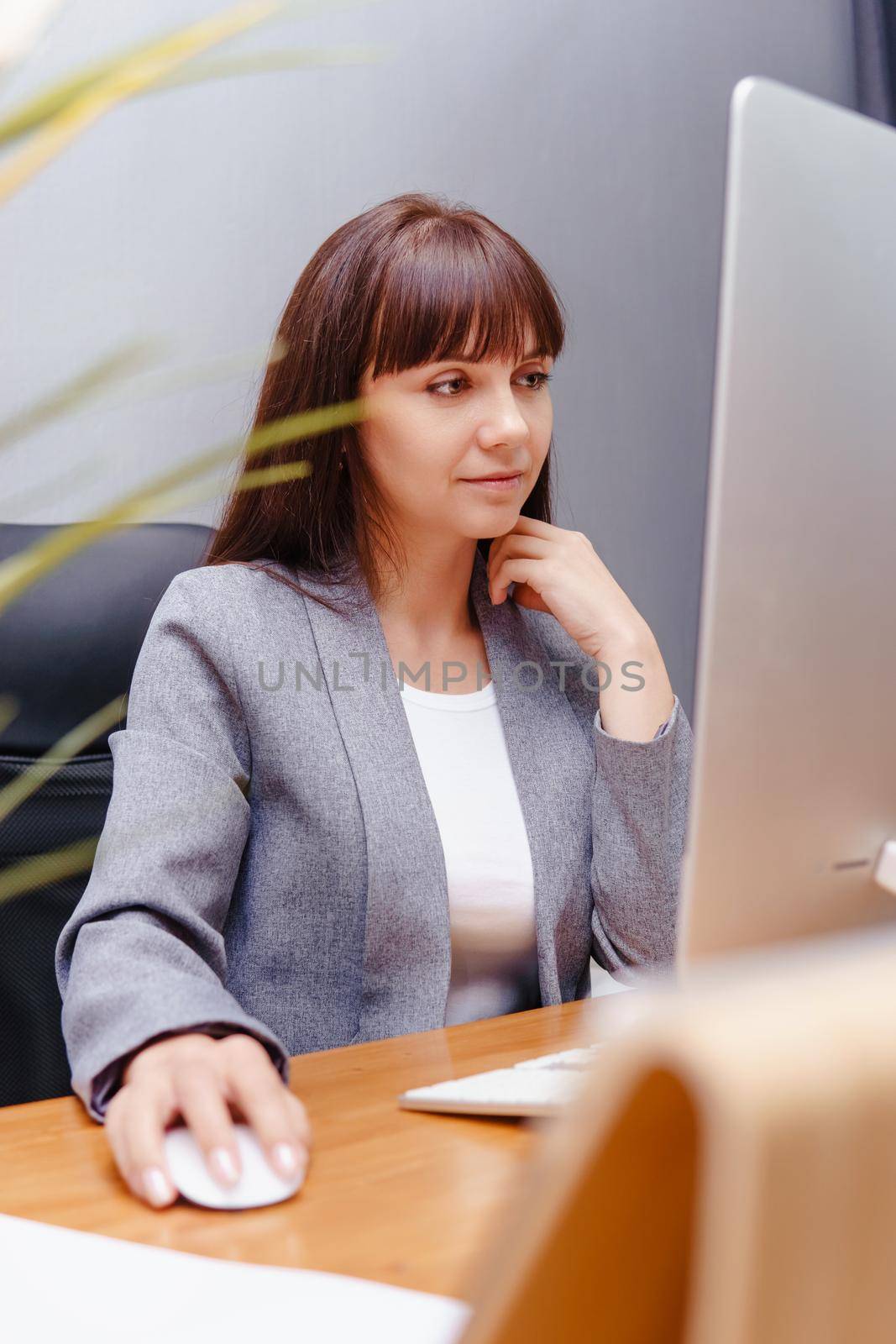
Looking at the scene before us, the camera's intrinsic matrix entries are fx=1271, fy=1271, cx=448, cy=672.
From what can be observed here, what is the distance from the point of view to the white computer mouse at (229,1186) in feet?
→ 1.85

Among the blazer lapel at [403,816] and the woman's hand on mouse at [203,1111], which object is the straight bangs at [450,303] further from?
the woman's hand on mouse at [203,1111]

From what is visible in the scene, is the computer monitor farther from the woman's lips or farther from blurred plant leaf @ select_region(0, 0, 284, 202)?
the woman's lips

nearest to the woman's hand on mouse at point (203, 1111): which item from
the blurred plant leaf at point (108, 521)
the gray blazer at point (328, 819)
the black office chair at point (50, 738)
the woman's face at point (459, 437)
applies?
the gray blazer at point (328, 819)

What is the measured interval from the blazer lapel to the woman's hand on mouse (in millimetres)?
391

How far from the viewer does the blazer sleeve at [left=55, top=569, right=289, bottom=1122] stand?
0.70 m

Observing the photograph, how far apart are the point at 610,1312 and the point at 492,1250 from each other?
0.07 feet

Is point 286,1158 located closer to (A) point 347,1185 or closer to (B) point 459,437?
(A) point 347,1185

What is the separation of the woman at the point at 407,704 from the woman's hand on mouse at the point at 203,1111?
214mm

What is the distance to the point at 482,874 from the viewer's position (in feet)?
3.63

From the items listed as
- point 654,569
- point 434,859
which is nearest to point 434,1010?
point 434,859

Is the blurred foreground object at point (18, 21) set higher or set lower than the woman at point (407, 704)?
higher

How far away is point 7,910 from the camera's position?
1143 millimetres

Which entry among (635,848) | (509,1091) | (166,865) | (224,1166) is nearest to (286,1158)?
(224,1166)

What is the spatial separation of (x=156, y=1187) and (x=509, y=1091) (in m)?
0.19
